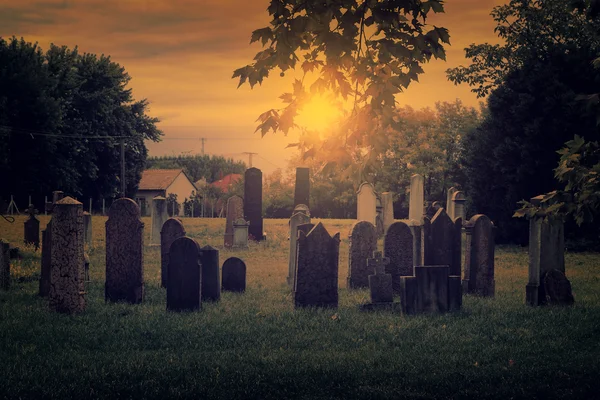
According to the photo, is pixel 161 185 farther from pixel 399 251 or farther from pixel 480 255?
pixel 480 255

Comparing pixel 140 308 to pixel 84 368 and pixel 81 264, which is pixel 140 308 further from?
pixel 84 368

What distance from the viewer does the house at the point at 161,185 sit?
79.9 meters

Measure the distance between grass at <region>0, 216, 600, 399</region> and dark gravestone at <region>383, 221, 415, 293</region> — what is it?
1058 mm

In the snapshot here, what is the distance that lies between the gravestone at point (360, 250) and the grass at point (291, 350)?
85 cm

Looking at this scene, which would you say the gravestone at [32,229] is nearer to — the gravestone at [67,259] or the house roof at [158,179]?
the gravestone at [67,259]

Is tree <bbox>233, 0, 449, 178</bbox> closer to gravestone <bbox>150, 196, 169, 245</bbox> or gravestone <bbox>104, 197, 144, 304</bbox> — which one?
gravestone <bbox>104, 197, 144, 304</bbox>

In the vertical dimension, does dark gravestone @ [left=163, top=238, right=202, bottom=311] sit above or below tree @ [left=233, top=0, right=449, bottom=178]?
below

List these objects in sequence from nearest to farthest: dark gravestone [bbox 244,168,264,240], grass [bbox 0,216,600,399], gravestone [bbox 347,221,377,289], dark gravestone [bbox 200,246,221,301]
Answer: grass [bbox 0,216,600,399]
dark gravestone [bbox 200,246,221,301]
gravestone [bbox 347,221,377,289]
dark gravestone [bbox 244,168,264,240]

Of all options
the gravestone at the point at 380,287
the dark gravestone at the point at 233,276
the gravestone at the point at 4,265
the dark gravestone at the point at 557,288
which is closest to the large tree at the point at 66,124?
the gravestone at the point at 4,265

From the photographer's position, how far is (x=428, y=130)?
5347 centimetres

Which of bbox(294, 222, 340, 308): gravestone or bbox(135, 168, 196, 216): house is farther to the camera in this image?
bbox(135, 168, 196, 216): house

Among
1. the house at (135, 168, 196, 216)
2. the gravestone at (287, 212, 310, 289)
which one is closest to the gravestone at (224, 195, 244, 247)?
the gravestone at (287, 212, 310, 289)

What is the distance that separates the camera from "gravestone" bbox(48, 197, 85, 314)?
974 centimetres

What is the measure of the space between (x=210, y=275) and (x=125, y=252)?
5.05ft
